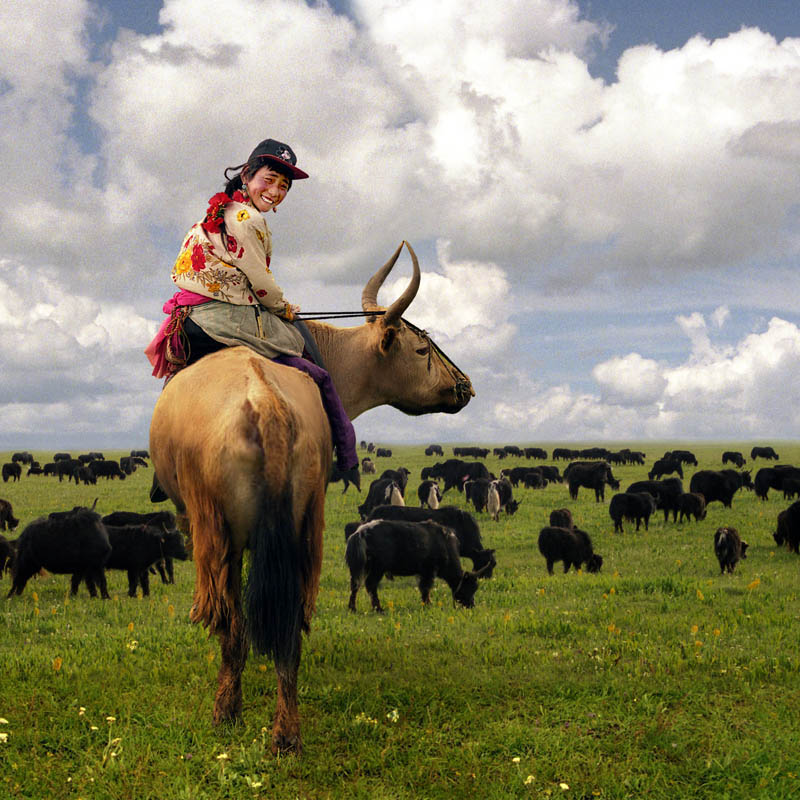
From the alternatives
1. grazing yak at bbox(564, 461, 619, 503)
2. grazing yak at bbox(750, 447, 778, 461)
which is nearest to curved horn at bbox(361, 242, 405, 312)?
grazing yak at bbox(564, 461, 619, 503)

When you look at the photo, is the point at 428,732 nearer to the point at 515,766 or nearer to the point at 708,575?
the point at 515,766

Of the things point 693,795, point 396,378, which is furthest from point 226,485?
point 693,795

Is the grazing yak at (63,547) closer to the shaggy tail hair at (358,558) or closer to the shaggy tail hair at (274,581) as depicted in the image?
the shaggy tail hair at (358,558)

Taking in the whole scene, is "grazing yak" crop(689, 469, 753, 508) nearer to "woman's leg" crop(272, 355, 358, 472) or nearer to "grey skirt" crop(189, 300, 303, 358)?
"woman's leg" crop(272, 355, 358, 472)

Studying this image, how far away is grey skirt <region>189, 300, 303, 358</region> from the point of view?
619cm

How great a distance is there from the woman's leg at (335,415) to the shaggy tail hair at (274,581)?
124cm

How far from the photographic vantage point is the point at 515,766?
18.8 ft

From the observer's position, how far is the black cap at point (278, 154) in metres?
6.48

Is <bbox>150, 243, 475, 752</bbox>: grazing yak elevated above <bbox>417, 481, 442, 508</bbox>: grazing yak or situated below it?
above

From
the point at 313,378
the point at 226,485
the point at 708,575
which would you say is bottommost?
the point at 708,575

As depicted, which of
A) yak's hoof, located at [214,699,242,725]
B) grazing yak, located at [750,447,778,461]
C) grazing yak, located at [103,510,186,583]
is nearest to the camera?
yak's hoof, located at [214,699,242,725]

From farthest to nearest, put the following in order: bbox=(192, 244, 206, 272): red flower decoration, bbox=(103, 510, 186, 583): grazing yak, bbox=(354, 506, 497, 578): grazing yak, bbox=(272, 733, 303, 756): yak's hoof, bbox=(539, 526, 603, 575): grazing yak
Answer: bbox=(539, 526, 603, 575): grazing yak < bbox=(354, 506, 497, 578): grazing yak < bbox=(103, 510, 186, 583): grazing yak < bbox=(192, 244, 206, 272): red flower decoration < bbox=(272, 733, 303, 756): yak's hoof

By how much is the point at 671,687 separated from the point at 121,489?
38.0 m

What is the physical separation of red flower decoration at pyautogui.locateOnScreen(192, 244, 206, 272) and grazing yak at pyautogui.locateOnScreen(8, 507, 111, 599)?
817cm
